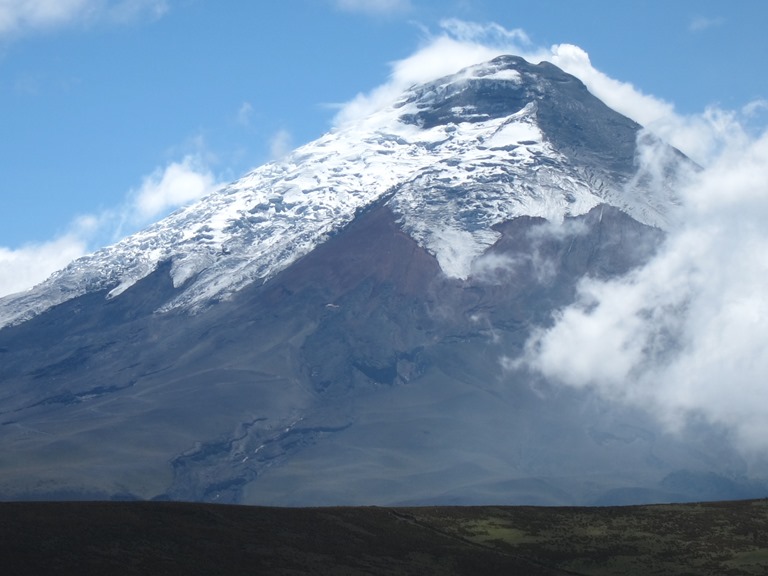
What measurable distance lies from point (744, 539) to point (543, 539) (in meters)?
15.0

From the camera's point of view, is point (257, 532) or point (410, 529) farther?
point (410, 529)

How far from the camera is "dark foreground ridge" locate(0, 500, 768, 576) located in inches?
3056

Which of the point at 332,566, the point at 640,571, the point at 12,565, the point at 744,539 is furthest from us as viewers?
the point at 744,539

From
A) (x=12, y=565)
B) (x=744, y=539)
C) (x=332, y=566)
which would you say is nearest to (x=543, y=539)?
(x=744, y=539)

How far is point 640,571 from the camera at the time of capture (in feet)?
297

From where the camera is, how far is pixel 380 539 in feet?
308

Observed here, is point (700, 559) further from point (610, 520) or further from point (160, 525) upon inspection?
point (160, 525)

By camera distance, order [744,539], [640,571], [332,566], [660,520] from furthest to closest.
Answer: [660,520] → [744,539] → [640,571] → [332,566]

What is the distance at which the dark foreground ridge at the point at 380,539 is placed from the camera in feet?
255

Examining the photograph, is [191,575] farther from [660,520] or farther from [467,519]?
[660,520]

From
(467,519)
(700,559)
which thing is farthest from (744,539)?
(467,519)

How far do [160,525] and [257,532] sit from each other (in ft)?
23.4

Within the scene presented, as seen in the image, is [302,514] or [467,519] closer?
[302,514]

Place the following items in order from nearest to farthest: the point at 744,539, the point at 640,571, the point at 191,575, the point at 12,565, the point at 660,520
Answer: the point at 12,565
the point at 191,575
the point at 640,571
the point at 744,539
the point at 660,520
